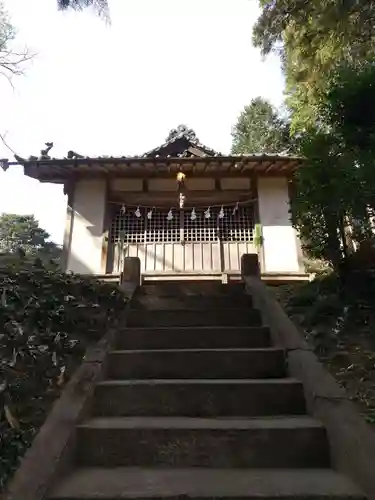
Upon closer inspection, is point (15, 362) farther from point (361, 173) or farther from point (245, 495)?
point (361, 173)

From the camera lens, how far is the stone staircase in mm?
1819

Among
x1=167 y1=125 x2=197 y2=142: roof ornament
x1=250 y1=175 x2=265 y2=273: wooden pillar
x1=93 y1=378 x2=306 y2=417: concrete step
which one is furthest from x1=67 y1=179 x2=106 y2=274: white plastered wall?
x1=93 y1=378 x2=306 y2=417: concrete step

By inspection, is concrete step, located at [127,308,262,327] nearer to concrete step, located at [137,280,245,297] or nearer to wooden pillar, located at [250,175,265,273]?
concrete step, located at [137,280,245,297]

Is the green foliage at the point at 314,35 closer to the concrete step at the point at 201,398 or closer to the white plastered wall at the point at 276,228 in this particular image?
the white plastered wall at the point at 276,228

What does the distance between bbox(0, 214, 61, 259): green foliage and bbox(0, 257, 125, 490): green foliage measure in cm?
2615

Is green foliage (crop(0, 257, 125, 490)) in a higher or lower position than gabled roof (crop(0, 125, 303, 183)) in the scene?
lower

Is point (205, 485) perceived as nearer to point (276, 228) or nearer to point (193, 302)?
point (193, 302)

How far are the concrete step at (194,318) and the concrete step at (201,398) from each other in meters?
1.23

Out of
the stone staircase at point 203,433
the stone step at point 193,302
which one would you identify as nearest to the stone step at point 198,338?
the stone staircase at point 203,433

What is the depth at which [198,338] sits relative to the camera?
11.1ft

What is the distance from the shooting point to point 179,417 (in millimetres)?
2459

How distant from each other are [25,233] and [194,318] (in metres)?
29.6

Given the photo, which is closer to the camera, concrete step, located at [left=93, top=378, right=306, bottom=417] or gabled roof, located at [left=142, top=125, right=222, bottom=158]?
concrete step, located at [left=93, top=378, right=306, bottom=417]

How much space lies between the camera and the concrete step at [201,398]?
8.20 ft
